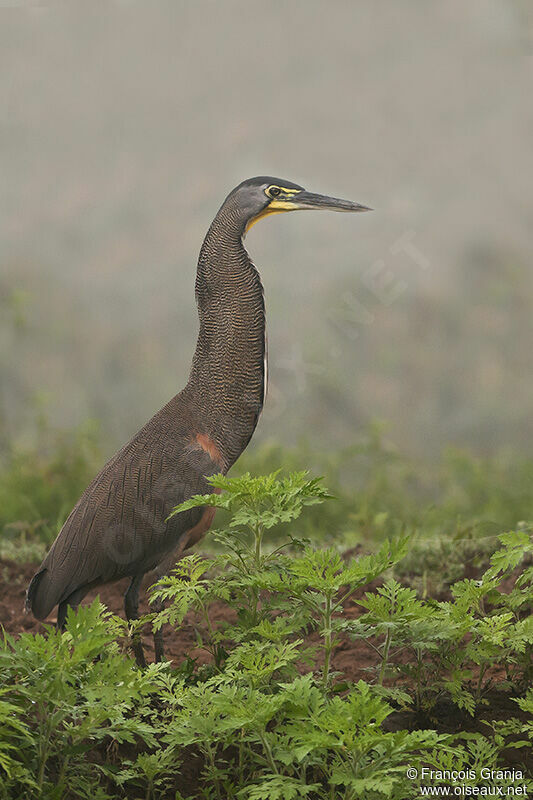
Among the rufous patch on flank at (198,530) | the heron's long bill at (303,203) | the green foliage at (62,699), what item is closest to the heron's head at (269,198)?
the heron's long bill at (303,203)

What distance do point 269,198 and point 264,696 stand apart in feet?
6.46

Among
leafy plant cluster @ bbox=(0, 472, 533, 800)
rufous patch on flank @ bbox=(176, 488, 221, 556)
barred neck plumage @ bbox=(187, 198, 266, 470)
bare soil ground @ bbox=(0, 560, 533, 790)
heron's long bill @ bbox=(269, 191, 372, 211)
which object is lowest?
bare soil ground @ bbox=(0, 560, 533, 790)

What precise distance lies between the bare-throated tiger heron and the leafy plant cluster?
55cm

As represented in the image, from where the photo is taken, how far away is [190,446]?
3363 mm

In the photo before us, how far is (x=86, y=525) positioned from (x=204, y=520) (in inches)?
15.5

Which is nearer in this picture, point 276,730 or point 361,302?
point 276,730

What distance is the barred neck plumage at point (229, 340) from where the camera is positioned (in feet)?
11.4

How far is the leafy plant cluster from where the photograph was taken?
6.99 feet

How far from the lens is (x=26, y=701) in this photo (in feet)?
7.38

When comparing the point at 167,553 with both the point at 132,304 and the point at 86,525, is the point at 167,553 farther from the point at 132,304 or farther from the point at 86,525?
the point at 132,304

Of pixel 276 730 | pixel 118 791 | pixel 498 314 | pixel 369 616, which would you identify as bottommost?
pixel 118 791

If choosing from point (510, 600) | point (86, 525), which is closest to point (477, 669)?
point (510, 600)

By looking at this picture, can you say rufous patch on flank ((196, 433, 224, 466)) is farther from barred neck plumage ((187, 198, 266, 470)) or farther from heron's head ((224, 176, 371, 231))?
heron's head ((224, 176, 371, 231))

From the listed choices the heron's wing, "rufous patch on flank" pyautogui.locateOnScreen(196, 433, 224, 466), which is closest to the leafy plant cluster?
the heron's wing
